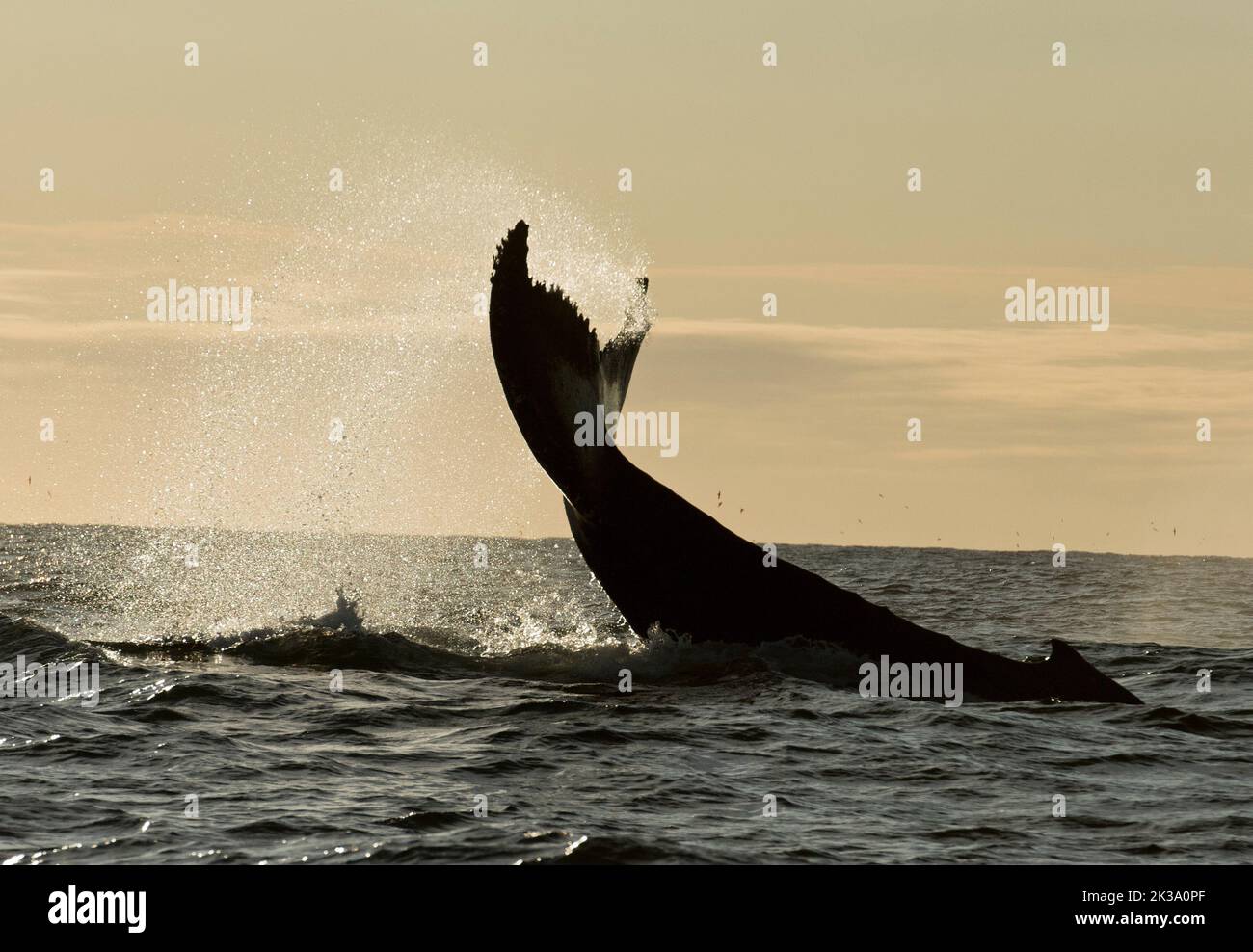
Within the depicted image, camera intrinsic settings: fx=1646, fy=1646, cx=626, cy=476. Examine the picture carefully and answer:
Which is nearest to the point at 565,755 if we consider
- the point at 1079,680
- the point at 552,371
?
the point at 552,371

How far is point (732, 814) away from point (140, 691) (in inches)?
233

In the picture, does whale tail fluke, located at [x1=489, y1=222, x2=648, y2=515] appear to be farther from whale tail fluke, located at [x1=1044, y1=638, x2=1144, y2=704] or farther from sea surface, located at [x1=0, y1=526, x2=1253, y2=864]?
whale tail fluke, located at [x1=1044, y1=638, x2=1144, y2=704]

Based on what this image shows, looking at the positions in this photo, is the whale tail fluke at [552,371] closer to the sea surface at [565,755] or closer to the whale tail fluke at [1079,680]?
the sea surface at [565,755]

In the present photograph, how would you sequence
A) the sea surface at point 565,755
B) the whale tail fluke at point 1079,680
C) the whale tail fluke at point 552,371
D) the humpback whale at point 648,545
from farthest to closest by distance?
the whale tail fluke at point 1079,680
the humpback whale at point 648,545
the whale tail fluke at point 552,371
the sea surface at point 565,755

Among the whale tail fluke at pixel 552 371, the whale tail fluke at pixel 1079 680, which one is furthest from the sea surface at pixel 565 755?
the whale tail fluke at pixel 552 371

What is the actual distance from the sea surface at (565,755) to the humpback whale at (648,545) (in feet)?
0.86

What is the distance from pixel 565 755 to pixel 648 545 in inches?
74.5

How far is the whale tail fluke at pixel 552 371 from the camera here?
1085 centimetres

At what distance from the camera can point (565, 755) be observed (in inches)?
416

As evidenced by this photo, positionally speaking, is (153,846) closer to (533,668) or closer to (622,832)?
(622,832)

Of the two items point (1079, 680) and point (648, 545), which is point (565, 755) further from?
point (1079, 680)

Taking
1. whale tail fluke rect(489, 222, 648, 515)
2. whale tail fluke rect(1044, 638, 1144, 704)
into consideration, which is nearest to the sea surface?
whale tail fluke rect(1044, 638, 1144, 704)

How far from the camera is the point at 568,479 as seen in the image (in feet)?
37.9

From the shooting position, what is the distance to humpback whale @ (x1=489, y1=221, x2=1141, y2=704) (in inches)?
433
